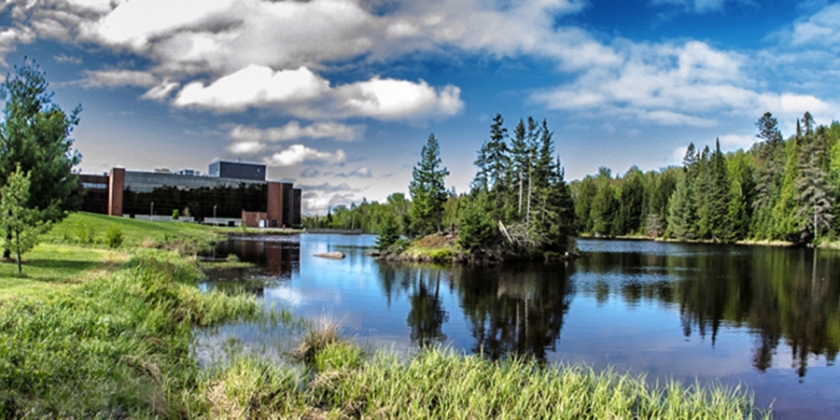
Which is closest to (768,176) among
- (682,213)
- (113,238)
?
(682,213)

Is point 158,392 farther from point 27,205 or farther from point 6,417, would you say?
point 27,205

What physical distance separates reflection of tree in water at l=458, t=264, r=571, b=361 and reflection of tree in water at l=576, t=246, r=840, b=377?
3.33 meters

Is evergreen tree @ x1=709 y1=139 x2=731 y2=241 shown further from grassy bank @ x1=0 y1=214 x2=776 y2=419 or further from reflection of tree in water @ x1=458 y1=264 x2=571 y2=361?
grassy bank @ x1=0 y1=214 x2=776 y2=419

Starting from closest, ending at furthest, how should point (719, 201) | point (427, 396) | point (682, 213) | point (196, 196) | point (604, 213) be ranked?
point (427, 396)
point (719, 201)
point (682, 213)
point (196, 196)
point (604, 213)

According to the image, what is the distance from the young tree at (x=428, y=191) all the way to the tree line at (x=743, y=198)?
1843 cm

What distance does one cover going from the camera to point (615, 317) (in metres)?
21.2

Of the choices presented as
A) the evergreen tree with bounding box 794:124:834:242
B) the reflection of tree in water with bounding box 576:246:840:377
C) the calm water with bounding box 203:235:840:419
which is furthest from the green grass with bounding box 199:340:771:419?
→ the evergreen tree with bounding box 794:124:834:242

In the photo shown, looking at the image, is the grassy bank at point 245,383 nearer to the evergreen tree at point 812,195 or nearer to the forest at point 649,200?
the forest at point 649,200

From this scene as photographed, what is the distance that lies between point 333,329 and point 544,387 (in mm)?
5879

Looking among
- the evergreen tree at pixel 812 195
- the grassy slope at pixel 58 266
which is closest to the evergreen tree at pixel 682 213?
the evergreen tree at pixel 812 195

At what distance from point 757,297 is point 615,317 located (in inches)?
427

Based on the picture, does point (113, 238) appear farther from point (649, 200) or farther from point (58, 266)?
point (649, 200)

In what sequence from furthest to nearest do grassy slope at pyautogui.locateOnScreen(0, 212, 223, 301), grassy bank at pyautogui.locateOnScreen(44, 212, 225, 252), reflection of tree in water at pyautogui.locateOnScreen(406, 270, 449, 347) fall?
grassy bank at pyautogui.locateOnScreen(44, 212, 225, 252) < reflection of tree in water at pyautogui.locateOnScreen(406, 270, 449, 347) < grassy slope at pyautogui.locateOnScreen(0, 212, 223, 301)

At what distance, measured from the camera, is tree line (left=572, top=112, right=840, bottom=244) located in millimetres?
74188
